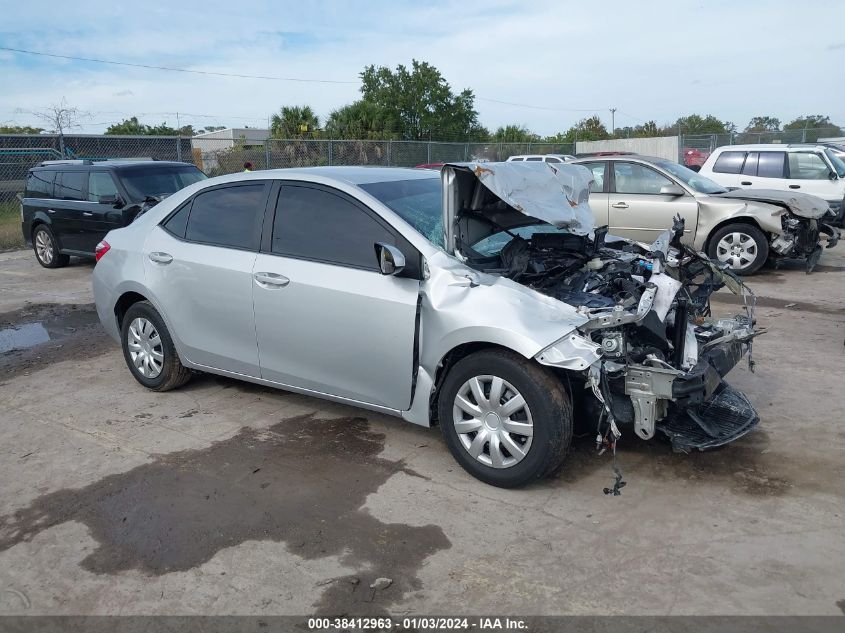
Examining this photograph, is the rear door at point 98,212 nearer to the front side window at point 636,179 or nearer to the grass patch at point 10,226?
the grass patch at point 10,226

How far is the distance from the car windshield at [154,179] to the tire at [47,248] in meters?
2.13

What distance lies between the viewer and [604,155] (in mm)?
11047

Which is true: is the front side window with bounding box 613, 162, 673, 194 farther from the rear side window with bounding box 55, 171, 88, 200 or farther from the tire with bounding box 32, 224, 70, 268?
the tire with bounding box 32, 224, 70, 268

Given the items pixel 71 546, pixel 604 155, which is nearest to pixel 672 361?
pixel 71 546

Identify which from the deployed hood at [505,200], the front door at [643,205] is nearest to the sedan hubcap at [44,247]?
the front door at [643,205]

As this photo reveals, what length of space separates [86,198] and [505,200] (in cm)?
919

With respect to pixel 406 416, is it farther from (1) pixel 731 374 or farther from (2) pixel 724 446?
(1) pixel 731 374

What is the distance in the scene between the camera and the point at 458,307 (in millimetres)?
4023

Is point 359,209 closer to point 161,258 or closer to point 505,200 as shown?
point 505,200

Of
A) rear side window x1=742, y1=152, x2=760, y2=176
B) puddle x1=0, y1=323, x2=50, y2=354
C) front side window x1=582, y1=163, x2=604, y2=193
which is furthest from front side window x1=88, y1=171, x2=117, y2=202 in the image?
rear side window x1=742, y1=152, x2=760, y2=176

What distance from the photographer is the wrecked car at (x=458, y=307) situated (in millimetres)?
3855

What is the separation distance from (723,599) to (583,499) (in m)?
0.99

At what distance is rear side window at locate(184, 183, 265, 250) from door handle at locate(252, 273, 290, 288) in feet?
0.84

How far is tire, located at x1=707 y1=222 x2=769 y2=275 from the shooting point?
9812 millimetres
